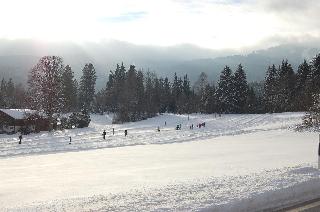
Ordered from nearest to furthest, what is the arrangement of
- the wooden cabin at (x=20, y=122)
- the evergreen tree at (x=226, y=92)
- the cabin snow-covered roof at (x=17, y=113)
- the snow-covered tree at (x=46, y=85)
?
1. the snow-covered tree at (x=46, y=85)
2. the wooden cabin at (x=20, y=122)
3. the cabin snow-covered roof at (x=17, y=113)
4. the evergreen tree at (x=226, y=92)

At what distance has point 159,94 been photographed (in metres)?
132

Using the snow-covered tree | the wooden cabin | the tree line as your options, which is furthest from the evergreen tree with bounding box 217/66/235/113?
the wooden cabin

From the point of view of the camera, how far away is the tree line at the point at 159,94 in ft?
217

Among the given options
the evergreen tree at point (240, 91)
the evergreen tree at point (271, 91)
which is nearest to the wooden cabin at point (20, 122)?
the evergreen tree at point (240, 91)

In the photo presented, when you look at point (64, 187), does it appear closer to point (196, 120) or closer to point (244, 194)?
point (244, 194)

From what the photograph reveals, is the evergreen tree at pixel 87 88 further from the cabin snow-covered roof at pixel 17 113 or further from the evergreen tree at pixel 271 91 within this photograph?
the cabin snow-covered roof at pixel 17 113

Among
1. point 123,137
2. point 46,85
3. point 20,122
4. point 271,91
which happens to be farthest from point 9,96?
point 123,137

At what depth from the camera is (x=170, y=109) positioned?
431ft

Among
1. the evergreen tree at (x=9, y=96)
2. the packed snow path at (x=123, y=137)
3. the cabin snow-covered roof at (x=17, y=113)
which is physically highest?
the evergreen tree at (x=9, y=96)

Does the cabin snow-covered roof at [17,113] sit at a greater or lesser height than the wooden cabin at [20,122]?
greater

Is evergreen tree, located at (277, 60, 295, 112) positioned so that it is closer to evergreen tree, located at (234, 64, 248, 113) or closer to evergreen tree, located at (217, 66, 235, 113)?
evergreen tree, located at (234, 64, 248, 113)

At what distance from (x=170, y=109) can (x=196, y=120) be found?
4069 cm

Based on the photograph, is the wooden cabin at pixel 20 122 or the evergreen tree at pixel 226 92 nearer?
the wooden cabin at pixel 20 122

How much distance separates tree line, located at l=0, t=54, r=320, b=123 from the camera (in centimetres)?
6625
